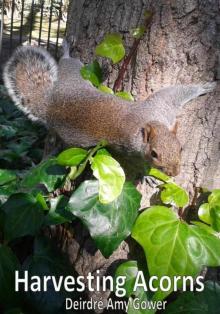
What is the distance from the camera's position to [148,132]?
1617mm

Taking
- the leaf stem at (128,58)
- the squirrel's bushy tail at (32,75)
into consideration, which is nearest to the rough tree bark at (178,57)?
the leaf stem at (128,58)

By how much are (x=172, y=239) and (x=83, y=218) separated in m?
0.26

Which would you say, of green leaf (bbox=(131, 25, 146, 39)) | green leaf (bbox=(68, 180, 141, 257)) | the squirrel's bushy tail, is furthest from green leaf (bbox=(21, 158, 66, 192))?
the squirrel's bushy tail

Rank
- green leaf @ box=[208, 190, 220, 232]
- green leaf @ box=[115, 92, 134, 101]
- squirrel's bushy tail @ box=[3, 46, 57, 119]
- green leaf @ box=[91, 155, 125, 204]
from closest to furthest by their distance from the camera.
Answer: green leaf @ box=[91, 155, 125, 204]
green leaf @ box=[208, 190, 220, 232]
green leaf @ box=[115, 92, 134, 101]
squirrel's bushy tail @ box=[3, 46, 57, 119]

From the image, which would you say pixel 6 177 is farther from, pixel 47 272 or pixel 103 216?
pixel 103 216

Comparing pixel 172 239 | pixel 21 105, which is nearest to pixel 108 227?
pixel 172 239

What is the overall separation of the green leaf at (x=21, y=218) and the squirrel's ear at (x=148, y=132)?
462mm

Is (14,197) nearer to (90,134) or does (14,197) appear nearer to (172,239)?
(90,134)

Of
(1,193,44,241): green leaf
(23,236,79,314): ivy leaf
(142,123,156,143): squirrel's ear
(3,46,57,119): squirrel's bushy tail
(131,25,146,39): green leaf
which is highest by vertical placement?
(131,25,146,39): green leaf

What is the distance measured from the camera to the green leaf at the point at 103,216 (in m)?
1.28

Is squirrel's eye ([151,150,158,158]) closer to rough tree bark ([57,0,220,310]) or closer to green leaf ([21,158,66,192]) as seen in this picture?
rough tree bark ([57,0,220,310])

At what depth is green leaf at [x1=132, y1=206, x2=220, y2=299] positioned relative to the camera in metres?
1.24

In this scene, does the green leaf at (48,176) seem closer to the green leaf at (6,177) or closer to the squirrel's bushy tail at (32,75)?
the green leaf at (6,177)

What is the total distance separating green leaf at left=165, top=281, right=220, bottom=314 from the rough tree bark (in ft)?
0.75
